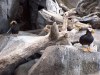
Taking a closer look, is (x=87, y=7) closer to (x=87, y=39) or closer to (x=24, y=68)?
(x=24, y=68)

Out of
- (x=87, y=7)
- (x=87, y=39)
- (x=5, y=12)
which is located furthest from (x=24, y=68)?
(x=87, y=7)

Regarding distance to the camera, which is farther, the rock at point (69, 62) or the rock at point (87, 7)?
the rock at point (87, 7)

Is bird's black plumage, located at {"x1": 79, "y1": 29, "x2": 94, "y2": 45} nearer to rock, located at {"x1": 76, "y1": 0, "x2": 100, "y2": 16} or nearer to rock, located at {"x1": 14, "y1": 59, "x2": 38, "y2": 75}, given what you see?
rock, located at {"x1": 14, "y1": 59, "x2": 38, "y2": 75}

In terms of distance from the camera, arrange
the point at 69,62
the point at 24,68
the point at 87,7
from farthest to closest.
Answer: the point at 87,7 → the point at 24,68 → the point at 69,62

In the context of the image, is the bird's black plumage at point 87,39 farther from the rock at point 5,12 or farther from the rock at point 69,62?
the rock at point 5,12

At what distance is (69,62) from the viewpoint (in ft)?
12.8

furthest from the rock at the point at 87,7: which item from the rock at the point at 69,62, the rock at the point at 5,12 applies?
the rock at the point at 69,62

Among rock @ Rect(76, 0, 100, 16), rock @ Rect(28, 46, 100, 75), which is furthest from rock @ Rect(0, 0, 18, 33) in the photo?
rock @ Rect(28, 46, 100, 75)

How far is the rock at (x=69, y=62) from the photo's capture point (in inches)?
152

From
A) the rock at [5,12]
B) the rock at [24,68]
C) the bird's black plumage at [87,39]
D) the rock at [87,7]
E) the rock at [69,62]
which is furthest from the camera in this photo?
the rock at [87,7]

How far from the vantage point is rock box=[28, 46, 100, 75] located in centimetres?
386

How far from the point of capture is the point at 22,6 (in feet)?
27.1

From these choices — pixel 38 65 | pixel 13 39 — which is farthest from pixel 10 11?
pixel 38 65

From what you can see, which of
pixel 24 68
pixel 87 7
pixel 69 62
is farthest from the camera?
pixel 87 7
